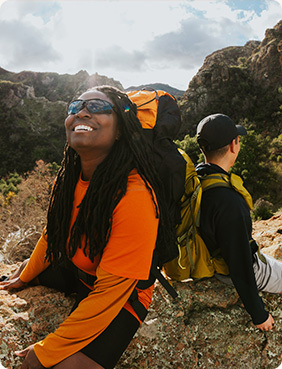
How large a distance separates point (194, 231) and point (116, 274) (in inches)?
24.3

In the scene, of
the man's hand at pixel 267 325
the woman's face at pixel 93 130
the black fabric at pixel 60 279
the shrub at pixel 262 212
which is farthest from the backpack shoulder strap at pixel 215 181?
the shrub at pixel 262 212

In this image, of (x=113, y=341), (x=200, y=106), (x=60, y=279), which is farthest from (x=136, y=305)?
(x=200, y=106)

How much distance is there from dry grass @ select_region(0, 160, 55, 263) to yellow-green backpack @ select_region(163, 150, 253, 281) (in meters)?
4.29

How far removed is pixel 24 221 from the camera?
9445 millimetres

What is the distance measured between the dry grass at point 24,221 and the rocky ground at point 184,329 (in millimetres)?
3879

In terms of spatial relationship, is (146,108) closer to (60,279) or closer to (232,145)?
(232,145)

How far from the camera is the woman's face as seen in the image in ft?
4.20

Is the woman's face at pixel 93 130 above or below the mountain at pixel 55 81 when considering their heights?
below

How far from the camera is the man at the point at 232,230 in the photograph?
1.50 metres

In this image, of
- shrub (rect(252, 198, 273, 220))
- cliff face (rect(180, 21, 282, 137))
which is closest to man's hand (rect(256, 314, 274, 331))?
shrub (rect(252, 198, 273, 220))

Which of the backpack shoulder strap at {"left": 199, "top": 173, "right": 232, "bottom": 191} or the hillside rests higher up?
the hillside

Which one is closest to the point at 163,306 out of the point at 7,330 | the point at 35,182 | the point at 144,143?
the point at 7,330

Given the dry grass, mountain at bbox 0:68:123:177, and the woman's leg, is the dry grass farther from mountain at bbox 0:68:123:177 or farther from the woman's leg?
mountain at bbox 0:68:123:177

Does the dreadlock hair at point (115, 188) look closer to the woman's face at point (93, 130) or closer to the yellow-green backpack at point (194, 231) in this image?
the woman's face at point (93, 130)
